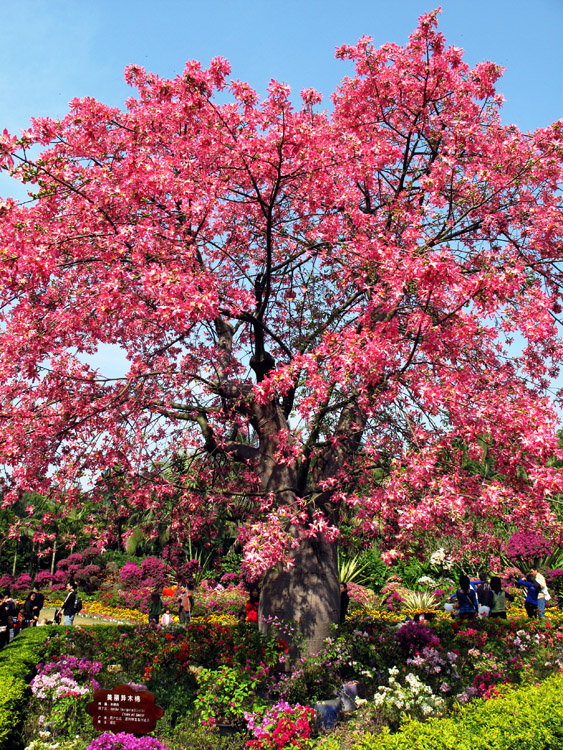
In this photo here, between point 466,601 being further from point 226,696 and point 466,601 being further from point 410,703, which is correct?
point 226,696

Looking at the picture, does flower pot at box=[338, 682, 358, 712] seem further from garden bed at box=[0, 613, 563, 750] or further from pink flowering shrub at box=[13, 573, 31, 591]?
pink flowering shrub at box=[13, 573, 31, 591]

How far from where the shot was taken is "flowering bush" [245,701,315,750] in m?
5.49

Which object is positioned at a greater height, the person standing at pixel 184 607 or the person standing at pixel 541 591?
the person standing at pixel 541 591

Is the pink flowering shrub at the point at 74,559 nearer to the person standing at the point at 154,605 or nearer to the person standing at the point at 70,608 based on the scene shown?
the person standing at the point at 70,608

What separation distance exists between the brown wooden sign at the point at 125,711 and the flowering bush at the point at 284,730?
107cm

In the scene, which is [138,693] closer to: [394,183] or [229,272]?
[229,272]

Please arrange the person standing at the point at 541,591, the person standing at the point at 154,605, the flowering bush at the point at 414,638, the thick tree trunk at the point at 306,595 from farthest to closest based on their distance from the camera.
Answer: the person standing at the point at 154,605, the person standing at the point at 541,591, the flowering bush at the point at 414,638, the thick tree trunk at the point at 306,595

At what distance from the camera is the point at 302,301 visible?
1087 centimetres

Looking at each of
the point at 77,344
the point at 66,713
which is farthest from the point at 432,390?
the point at 66,713

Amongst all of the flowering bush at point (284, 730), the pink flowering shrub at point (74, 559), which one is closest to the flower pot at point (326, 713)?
the flowering bush at point (284, 730)

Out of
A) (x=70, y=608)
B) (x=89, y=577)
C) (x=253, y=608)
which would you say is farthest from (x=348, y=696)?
(x=89, y=577)

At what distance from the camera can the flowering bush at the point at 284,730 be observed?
216 inches

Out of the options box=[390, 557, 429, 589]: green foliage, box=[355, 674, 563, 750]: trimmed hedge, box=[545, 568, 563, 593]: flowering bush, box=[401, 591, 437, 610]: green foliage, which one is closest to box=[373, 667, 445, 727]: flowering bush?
box=[355, 674, 563, 750]: trimmed hedge

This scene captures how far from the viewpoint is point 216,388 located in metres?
9.12
